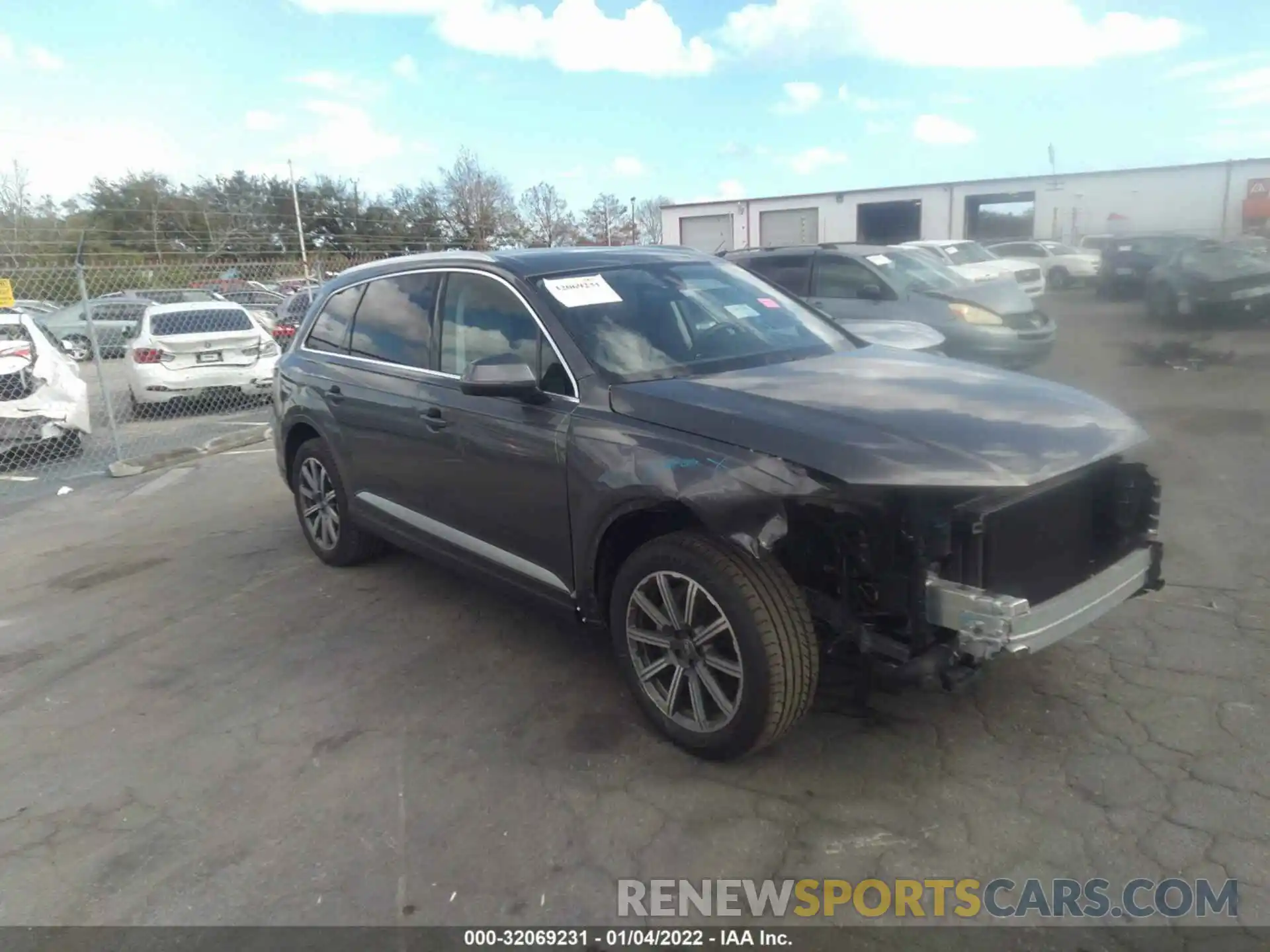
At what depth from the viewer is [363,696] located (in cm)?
398

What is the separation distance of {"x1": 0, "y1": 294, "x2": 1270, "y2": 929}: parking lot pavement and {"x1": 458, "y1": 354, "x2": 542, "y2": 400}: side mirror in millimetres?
1009

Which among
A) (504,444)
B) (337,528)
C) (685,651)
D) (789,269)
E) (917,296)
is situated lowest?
(337,528)

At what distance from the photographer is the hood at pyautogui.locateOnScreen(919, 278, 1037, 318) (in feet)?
32.5

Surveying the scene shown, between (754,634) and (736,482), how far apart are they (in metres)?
0.49

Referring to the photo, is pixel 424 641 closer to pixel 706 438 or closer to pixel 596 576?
pixel 596 576

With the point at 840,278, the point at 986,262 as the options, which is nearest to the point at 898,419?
the point at 840,278

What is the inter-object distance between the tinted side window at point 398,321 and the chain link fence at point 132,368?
9.27 feet

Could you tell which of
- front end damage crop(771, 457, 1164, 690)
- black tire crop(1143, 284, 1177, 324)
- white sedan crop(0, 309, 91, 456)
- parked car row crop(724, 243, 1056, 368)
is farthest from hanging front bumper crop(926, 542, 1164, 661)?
black tire crop(1143, 284, 1177, 324)

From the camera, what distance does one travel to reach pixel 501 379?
11.7 feet

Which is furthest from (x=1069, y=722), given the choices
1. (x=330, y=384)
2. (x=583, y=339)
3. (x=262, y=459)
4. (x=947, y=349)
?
(x=262, y=459)

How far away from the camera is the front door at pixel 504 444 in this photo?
12.0 feet

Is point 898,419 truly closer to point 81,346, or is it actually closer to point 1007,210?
point 81,346

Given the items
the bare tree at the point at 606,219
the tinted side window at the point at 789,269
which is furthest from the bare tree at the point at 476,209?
the tinted side window at the point at 789,269

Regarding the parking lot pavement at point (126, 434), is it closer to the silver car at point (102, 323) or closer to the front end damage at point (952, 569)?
the silver car at point (102, 323)
